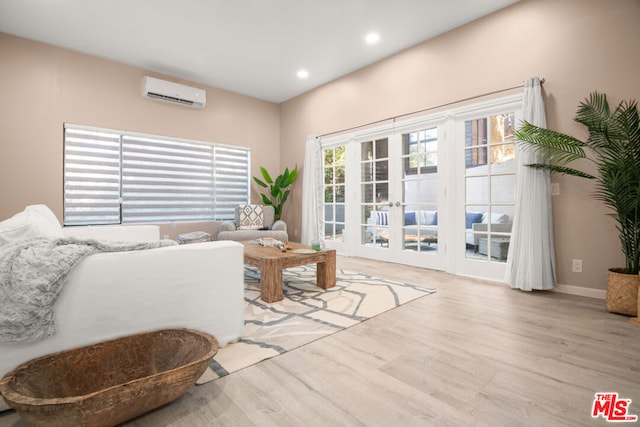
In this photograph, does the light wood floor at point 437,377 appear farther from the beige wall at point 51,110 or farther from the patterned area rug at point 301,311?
the beige wall at point 51,110

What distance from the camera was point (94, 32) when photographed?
3.61 metres

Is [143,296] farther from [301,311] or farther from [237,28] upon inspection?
[237,28]

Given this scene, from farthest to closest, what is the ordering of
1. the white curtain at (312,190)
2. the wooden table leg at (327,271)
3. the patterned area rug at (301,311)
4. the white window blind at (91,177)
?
the white curtain at (312,190) < the white window blind at (91,177) < the wooden table leg at (327,271) < the patterned area rug at (301,311)

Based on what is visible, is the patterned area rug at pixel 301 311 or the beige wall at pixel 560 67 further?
the beige wall at pixel 560 67

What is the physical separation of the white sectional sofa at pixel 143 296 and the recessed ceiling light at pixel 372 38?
3235 millimetres

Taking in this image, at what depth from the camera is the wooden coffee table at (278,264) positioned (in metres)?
2.60

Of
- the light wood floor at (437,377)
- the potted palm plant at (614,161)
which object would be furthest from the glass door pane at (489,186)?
the light wood floor at (437,377)

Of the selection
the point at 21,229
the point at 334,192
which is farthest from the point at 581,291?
the point at 21,229

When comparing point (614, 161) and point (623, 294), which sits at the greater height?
point (614, 161)

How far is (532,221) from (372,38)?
2.78 m

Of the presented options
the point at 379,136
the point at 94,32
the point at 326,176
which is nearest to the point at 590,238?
the point at 379,136

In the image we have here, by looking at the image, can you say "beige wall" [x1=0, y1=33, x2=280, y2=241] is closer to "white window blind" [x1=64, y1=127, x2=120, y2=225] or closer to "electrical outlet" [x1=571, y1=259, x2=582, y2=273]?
"white window blind" [x1=64, y1=127, x2=120, y2=225]

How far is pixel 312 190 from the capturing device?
5.41m

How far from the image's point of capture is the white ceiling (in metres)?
3.16
